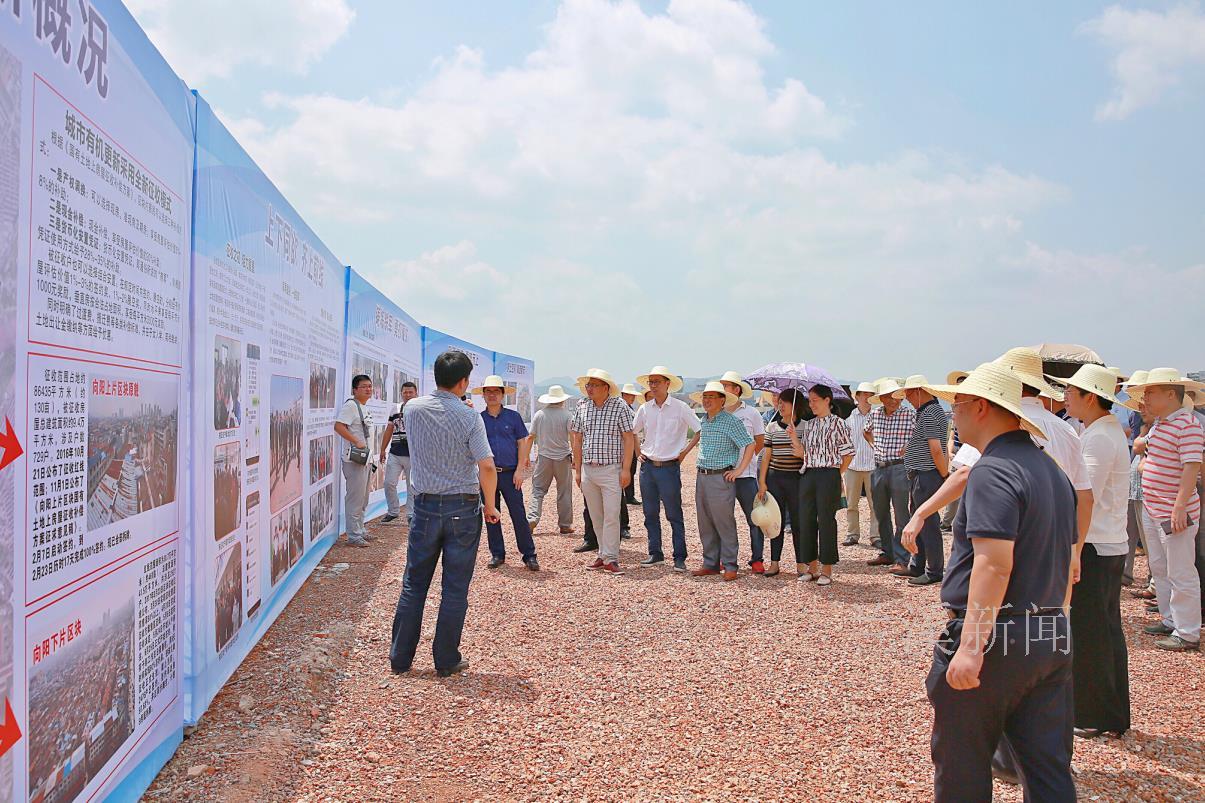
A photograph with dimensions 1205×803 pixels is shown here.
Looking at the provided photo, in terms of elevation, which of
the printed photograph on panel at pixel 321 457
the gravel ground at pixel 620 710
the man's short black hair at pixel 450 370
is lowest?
the gravel ground at pixel 620 710

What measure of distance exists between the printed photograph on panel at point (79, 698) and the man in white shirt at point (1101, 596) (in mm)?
4078

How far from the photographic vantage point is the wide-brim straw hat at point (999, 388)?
99.5 inches

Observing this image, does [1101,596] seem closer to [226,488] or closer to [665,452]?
[226,488]

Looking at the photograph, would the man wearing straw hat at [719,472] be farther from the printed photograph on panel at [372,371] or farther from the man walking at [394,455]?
the printed photograph on panel at [372,371]

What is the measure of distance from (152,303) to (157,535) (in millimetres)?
932

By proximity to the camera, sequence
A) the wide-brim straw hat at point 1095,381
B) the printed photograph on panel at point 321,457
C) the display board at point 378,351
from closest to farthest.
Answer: the wide-brim straw hat at point 1095,381 < the printed photograph on panel at point 321,457 < the display board at point 378,351

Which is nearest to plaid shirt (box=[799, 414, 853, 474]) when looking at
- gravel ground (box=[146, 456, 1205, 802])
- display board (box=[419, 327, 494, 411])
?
Answer: gravel ground (box=[146, 456, 1205, 802])

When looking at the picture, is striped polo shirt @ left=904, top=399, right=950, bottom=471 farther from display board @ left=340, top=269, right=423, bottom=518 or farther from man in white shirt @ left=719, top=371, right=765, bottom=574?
display board @ left=340, top=269, right=423, bottom=518

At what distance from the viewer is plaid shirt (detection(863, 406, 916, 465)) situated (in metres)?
7.92

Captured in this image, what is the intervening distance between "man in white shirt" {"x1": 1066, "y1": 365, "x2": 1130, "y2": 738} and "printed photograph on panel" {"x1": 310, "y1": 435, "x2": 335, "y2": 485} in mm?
5952

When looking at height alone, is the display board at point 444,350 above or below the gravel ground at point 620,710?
above

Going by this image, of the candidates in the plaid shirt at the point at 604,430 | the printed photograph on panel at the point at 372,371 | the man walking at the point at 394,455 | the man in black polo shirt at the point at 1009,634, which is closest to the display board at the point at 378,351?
the printed photograph on panel at the point at 372,371

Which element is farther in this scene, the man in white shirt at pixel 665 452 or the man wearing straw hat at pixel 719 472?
the man in white shirt at pixel 665 452

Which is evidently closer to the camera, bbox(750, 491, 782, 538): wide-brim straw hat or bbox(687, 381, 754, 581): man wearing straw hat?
bbox(750, 491, 782, 538): wide-brim straw hat
